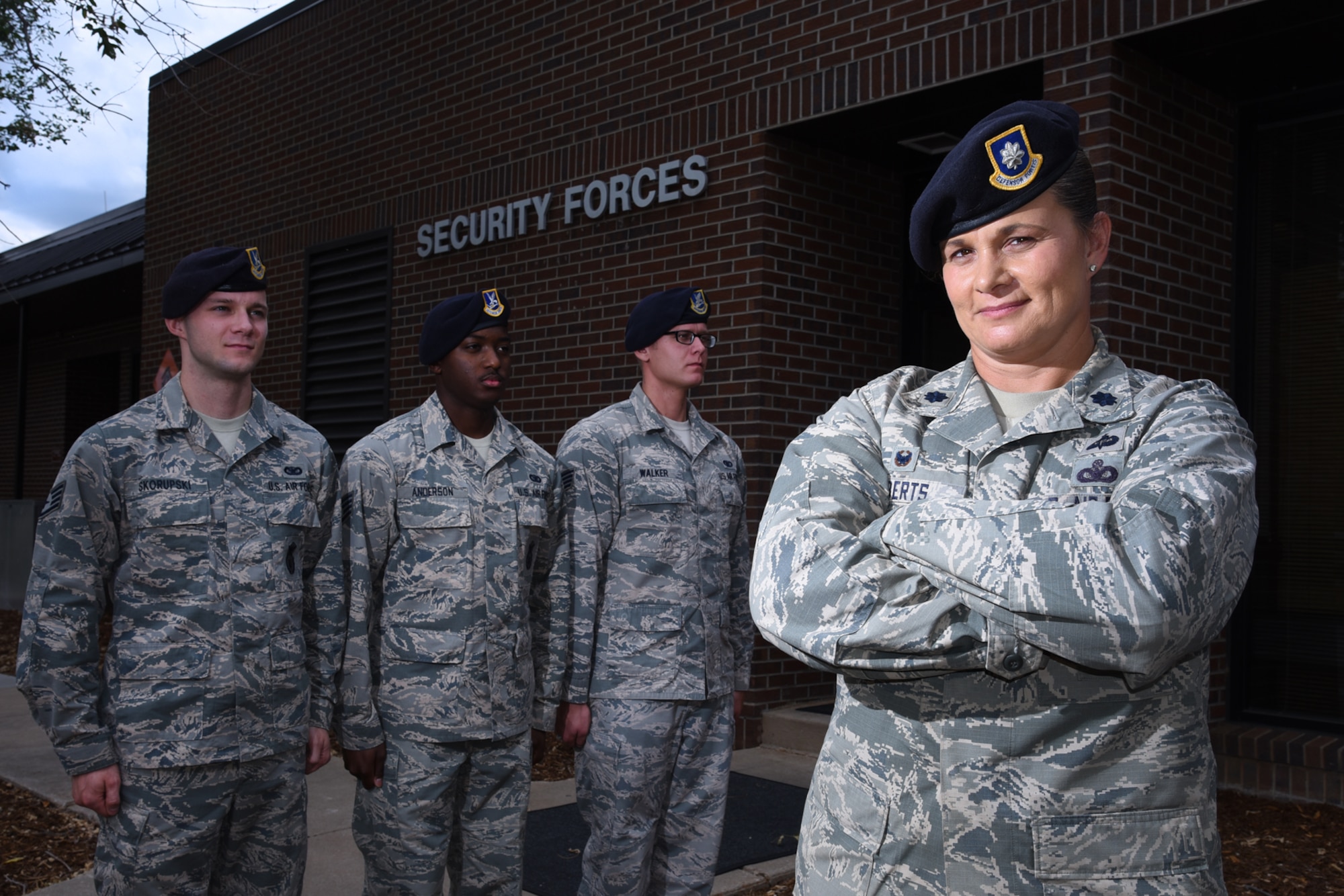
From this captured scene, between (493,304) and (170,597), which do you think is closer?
(170,597)

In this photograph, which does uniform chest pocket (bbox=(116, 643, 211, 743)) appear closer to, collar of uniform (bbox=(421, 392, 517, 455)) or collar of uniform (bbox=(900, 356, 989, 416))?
collar of uniform (bbox=(421, 392, 517, 455))

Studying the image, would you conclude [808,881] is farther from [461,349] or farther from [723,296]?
[723,296]

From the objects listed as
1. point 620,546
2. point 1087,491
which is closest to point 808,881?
point 1087,491

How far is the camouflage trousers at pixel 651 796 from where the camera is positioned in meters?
3.62

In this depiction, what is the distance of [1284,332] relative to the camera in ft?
17.8

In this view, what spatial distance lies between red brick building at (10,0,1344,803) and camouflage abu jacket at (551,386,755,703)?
203 centimetres

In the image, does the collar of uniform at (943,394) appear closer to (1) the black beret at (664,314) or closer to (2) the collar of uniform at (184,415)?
(2) the collar of uniform at (184,415)

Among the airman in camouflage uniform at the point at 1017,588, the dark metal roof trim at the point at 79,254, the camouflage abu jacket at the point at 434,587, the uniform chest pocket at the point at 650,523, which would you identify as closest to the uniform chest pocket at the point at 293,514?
the camouflage abu jacket at the point at 434,587

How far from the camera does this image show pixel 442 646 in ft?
11.1

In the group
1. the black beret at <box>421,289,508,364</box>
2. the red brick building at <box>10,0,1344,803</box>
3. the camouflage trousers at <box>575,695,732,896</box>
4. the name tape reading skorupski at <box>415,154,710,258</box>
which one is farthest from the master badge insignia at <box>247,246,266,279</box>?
the name tape reading skorupski at <box>415,154,710,258</box>

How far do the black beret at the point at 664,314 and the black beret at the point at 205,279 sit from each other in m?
1.46

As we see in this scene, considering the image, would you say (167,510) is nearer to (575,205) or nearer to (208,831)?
(208,831)

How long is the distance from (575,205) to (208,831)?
16.5 feet

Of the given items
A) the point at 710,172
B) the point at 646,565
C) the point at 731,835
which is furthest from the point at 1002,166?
the point at 710,172
